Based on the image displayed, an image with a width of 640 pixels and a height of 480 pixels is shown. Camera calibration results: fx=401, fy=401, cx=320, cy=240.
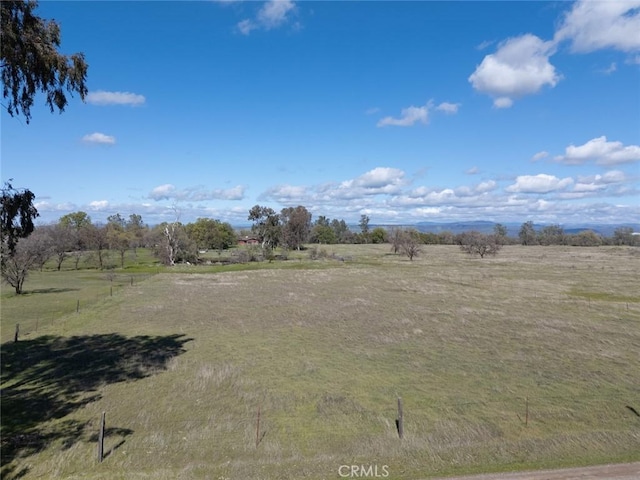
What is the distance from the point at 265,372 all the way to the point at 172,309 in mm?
22347

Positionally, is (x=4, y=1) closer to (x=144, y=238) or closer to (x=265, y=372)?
(x=265, y=372)

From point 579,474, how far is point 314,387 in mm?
11175

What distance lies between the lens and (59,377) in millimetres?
20938

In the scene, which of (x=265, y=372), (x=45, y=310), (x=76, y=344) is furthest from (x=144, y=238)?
(x=265, y=372)

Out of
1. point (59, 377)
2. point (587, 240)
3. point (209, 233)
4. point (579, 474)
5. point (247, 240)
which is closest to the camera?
point (579, 474)

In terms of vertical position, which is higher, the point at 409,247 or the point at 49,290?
the point at 409,247

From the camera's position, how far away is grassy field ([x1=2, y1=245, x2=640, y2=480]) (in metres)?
13.4

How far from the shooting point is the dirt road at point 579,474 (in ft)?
38.3

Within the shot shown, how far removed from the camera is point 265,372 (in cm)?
2191

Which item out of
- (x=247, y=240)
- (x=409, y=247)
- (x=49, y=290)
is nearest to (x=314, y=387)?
(x=49, y=290)

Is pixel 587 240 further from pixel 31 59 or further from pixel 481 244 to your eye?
pixel 31 59

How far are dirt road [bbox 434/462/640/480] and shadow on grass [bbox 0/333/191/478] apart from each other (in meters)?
12.8

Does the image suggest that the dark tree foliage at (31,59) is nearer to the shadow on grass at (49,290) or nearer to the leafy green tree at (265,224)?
the shadow on grass at (49,290)

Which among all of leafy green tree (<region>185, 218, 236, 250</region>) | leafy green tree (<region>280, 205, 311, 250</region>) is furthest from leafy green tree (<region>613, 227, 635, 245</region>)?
leafy green tree (<region>185, 218, 236, 250</region>)
